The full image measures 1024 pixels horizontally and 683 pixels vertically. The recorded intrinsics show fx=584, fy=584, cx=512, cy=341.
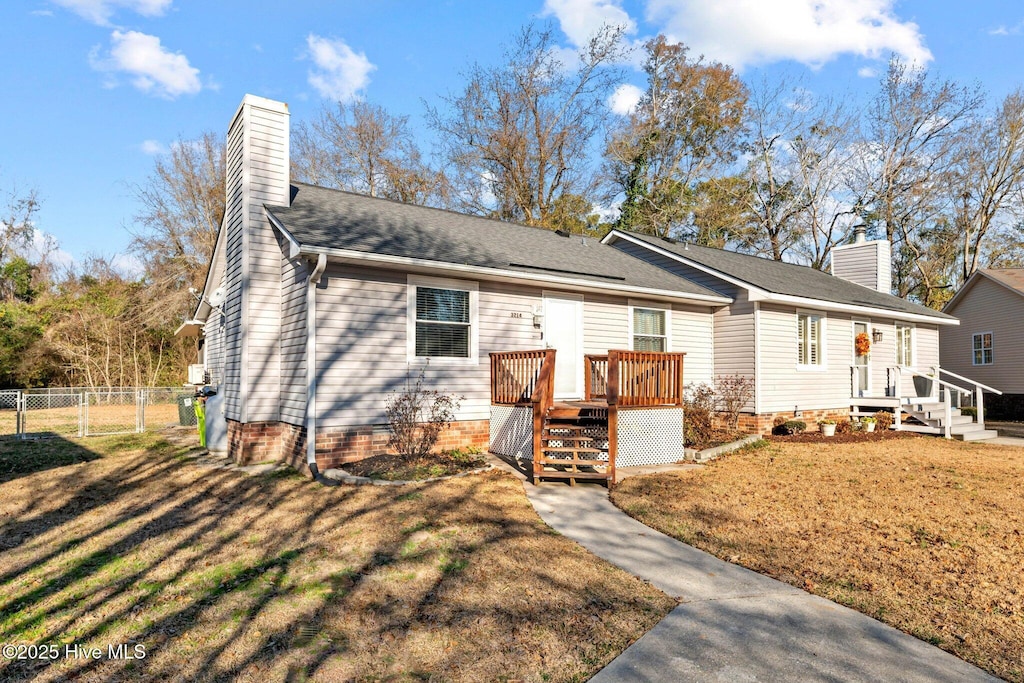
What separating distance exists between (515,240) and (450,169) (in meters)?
15.8

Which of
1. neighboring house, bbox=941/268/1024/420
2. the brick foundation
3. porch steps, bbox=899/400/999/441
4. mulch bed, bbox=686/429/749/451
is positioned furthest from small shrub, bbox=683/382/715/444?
neighboring house, bbox=941/268/1024/420

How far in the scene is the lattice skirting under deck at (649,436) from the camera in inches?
368

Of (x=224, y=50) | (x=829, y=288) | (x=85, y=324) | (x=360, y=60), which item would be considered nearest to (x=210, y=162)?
(x=85, y=324)

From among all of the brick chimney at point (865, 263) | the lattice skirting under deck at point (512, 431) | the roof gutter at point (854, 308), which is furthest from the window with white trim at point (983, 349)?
the lattice skirting under deck at point (512, 431)

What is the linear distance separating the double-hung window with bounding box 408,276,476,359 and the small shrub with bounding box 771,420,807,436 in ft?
23.8

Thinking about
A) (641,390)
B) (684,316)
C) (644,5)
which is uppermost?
(644,5)

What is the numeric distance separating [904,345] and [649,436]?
37.6ft

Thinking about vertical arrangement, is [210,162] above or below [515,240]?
above

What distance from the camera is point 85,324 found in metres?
22.9

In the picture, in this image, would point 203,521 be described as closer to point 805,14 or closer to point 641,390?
point 641,390

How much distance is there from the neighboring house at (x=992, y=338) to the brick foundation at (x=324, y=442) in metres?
21.2

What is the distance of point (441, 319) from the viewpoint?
966 centimetres

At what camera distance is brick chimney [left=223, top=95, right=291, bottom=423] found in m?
9.90

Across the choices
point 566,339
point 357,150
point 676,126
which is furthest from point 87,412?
point 676,126
